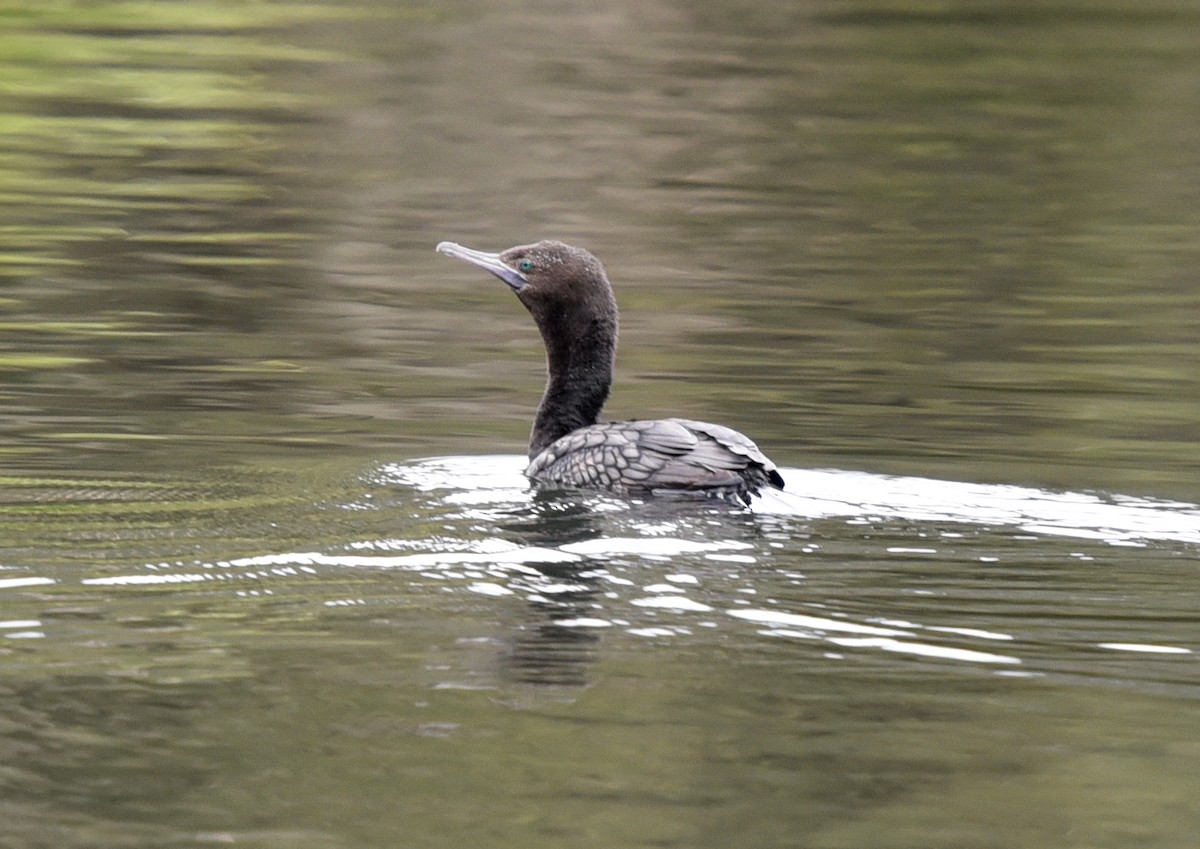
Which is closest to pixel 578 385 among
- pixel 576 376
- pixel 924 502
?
pixel 576 376

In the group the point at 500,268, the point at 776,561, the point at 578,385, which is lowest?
the point at 776,561

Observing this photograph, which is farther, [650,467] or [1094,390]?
[1094,390]

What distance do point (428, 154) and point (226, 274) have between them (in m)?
5.14

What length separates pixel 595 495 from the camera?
8.08 metres

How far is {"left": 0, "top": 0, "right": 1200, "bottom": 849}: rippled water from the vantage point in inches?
200

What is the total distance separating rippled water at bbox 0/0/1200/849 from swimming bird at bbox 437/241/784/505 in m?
0.18

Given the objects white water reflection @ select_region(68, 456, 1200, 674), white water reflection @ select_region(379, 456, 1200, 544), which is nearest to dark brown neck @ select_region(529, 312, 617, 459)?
white water reflection @ select_region(379, 456, 1200, 544)

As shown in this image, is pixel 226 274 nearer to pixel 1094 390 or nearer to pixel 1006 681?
pixel 1094 390

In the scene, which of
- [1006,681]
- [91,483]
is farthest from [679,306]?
[1006,681]

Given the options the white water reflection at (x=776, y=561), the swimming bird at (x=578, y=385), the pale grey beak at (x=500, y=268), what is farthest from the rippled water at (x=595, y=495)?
the pale grey beak at (x=500, y=268)

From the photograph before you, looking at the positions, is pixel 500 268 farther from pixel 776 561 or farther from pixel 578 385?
pixel 776 561

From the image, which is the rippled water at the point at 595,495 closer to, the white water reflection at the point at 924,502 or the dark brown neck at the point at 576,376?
the white water reflection at the point at 924,502

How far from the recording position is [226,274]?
13.6 meters

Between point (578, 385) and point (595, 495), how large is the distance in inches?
50.2
